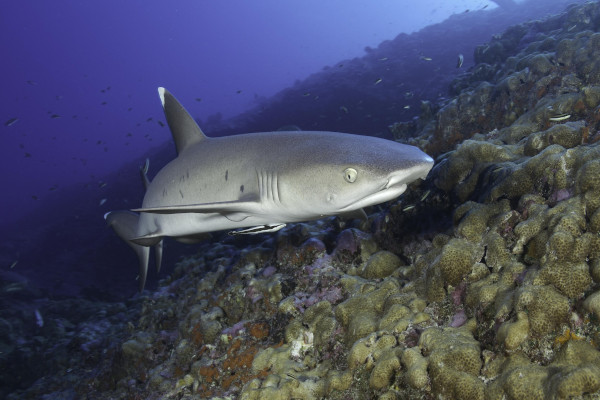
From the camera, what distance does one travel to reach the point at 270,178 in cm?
300

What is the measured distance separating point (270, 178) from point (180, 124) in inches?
79.1

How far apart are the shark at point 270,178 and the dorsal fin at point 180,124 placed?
0.01 m

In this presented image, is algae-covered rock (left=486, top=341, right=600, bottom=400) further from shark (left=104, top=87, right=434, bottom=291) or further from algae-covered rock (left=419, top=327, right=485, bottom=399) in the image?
shark (left=104, top=87, right=434, bottom=291)

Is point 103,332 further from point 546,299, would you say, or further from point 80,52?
point 80,52

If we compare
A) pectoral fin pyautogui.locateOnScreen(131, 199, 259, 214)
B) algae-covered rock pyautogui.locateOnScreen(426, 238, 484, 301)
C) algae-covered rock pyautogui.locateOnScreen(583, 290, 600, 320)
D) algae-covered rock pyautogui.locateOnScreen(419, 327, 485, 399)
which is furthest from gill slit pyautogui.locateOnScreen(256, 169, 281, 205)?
algae-covered rock pyautogui.locateOnScreen(583, 290, 600, 320)

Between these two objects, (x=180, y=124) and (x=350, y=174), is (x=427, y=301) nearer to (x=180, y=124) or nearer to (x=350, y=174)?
(x=350, y=174)

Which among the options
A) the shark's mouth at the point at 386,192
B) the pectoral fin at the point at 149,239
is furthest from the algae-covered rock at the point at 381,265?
the pectoral fin at the point at 149,239

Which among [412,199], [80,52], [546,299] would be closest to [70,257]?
[412,199]

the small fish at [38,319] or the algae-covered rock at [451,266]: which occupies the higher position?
the algae-covered rock at [451,266]

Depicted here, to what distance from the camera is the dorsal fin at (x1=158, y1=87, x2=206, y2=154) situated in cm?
423

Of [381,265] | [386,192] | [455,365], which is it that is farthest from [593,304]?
[381,265]

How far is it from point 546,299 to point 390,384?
3.49 feet

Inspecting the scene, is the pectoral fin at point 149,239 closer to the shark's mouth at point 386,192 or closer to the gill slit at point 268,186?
the gill slit at point 268,186

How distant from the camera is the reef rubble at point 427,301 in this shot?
1.81m
